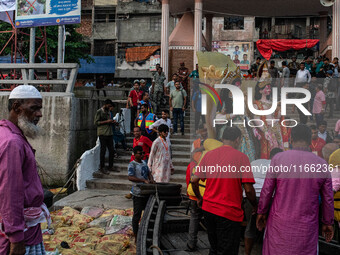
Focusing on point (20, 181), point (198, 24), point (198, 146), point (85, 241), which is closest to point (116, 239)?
point (85, 241)

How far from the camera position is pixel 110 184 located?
8945 millimetres

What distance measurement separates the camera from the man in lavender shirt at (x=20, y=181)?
7.97 ft

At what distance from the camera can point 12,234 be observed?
242 cm

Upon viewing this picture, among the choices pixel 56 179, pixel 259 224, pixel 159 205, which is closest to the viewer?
pixel 259 224

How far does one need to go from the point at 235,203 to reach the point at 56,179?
7107 mm

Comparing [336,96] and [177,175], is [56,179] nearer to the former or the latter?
[177,175]

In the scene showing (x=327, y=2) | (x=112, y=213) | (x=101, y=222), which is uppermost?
(x=327, y=2)

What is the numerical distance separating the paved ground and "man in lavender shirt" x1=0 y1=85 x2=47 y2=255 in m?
4.83

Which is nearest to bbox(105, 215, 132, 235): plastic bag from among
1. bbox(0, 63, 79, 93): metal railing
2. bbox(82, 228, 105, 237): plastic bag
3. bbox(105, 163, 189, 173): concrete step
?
bbox(82, 228, 105, 237): plastic bag

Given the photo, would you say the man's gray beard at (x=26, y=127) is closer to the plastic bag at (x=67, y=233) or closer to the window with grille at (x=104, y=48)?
the plastic bag at (x=67, y=233)

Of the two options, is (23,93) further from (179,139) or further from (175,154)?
(179,139)

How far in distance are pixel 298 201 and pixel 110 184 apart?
6229 mm

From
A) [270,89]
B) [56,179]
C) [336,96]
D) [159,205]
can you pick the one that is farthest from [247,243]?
[336,96]

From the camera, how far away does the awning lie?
2831 centimetres
